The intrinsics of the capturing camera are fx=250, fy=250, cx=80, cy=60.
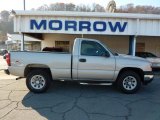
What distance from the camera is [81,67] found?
8781 millimetres

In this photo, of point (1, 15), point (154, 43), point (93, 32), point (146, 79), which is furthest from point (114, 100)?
point (1, 15)

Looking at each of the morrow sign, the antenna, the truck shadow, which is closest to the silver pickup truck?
the truck shadow

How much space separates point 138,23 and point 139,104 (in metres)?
7.56

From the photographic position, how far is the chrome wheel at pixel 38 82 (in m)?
8.92


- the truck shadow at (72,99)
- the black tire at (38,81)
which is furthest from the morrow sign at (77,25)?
the black tire at (38,81)

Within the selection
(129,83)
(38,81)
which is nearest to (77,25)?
(38,81)

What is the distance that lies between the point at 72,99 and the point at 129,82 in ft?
7.52

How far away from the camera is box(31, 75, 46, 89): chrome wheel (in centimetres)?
892

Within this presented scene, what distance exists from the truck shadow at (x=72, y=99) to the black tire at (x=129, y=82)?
23 cm

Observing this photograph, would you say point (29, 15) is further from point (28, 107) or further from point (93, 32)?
point (28, 107)

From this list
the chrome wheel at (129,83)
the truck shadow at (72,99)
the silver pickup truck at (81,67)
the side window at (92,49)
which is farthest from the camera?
the chrome wheel at (129,83)

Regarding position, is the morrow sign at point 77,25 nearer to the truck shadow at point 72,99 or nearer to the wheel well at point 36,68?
the truck shadow at point 72,99

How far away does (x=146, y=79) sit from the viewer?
9.20 metres

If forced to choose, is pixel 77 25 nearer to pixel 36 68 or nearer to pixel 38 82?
pixel 36 68
